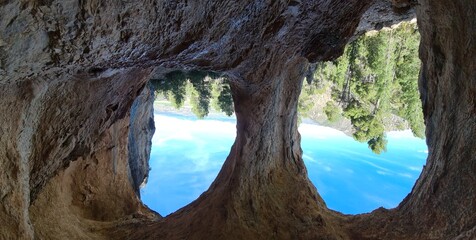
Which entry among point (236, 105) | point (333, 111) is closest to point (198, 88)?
point (333, 111)

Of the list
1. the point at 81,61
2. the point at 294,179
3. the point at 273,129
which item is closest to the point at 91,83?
the point at 81,61

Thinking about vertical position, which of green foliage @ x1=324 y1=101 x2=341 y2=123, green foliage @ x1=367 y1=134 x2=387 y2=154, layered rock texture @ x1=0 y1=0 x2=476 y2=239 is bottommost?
layered rock texture @ x1=0 y1=0 x2=476 y2=239

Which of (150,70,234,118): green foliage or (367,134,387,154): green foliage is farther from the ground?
(150,70,234,118): green foliage

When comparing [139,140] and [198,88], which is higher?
[198,88]

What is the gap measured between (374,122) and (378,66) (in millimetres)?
3057

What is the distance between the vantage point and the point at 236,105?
29.4ft

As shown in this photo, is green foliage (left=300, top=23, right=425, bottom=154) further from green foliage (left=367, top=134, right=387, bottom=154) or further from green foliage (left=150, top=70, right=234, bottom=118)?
green foliage (left=150, top=70, right=234, bottom=118)

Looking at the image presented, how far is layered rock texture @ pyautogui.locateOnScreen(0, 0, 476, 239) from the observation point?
3.41 meters

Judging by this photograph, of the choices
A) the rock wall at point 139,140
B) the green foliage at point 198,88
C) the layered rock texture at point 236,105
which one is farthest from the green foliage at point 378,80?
the rock wall at point 139,140

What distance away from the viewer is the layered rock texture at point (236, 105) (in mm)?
3406

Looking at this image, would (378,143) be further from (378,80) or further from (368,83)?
(378,80)

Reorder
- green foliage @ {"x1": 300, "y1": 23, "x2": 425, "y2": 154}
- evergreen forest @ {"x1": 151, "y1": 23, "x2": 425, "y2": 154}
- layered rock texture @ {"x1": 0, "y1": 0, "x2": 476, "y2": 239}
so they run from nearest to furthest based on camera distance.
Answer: layered rock texture @ {"x1": 0, "y1": 0, "x2": 476, "y2": 239} < evergreen forest @ {"x1": 151, "y1": 23, "x2": 425, "y2": 154} < green foliage @ {"x1": 300, "y1": 23, "x2": 425, "y2": 154}

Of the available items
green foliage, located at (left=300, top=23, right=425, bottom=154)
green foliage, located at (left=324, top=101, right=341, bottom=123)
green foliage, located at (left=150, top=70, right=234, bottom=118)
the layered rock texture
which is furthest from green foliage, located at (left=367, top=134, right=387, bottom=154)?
the layered rock texture

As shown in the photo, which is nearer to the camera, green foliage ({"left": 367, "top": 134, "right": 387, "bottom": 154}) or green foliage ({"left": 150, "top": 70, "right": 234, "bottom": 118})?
green foliage ({"left": 150, "top": 70, "right": 234, "bottom": 118})
